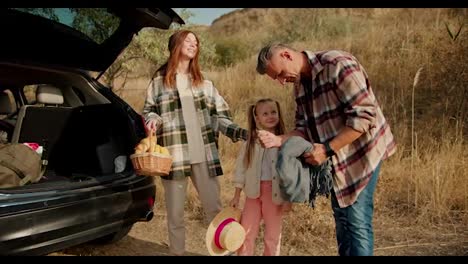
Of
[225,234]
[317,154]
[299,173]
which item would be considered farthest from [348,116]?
[225,234]

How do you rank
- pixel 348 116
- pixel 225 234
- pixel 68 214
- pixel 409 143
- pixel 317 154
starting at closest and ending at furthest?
pixel 348 116 < pixel 317 154 < pixel 68 214 < pixel 225 234 < pixel 409 143

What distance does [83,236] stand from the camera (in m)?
2.79

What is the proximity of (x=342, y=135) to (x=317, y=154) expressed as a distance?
19 cm

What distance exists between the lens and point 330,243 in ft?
12.3

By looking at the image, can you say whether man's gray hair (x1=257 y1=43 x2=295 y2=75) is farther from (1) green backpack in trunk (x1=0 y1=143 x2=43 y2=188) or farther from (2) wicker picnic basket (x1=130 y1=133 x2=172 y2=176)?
(1) green backpack in trunk (x1=0 y1=143 x2=43 y2=188)

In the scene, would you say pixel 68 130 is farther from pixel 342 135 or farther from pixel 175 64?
pixel 342 135

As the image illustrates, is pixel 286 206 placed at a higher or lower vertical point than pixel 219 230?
higher

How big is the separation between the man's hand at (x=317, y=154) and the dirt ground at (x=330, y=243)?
4.71 ft

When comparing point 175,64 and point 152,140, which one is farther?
point 175,64

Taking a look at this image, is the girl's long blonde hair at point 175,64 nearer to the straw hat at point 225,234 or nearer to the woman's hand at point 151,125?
the woman's hand at point 151,125

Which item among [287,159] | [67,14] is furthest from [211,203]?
[67,14]

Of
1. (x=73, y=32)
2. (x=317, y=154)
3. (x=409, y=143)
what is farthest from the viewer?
(x=409, y=143)

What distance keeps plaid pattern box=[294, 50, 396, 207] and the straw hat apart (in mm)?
787

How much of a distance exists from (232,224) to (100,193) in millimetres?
861
